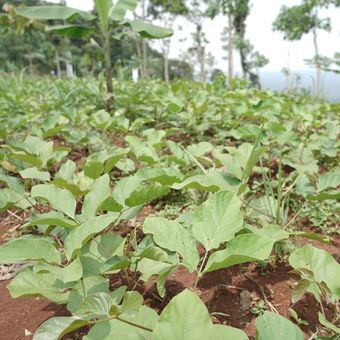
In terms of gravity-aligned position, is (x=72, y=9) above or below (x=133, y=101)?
above

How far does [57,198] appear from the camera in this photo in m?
1.04

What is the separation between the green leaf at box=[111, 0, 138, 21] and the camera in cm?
329

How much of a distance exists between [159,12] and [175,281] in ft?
80.4

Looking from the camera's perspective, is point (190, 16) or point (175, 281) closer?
point (175, 281)

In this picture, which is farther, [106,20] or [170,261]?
[106,20]

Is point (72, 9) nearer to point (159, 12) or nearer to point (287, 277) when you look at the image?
point (287, 277)

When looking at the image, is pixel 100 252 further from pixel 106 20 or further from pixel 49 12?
pixel 49 12

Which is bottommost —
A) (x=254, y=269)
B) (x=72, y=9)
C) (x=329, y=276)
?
(x=254, y=269)

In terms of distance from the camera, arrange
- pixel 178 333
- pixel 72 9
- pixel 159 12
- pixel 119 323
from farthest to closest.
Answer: pixel 159 12
pixel 72 9
pixel 119 323
pixel 178 333

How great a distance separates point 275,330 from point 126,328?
29 centimetres

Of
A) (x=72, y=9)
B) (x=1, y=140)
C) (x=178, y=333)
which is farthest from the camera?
(x=72, y=9)


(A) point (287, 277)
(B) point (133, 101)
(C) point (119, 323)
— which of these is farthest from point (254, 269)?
(B) point (133, 101)

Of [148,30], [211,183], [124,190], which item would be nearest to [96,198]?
[124,190]

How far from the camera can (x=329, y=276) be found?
33.2 inches
